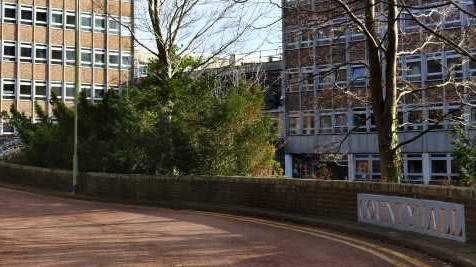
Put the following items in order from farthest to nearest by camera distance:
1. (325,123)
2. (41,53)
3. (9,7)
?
(41,53) < (9,7) < (325,123)

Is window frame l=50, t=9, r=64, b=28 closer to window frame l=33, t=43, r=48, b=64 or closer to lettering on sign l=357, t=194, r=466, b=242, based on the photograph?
window frame l=33, t=43, r=48, b=64

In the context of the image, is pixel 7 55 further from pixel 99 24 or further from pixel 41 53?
pixel 99 24

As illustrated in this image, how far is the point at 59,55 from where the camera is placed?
66188 millimetres

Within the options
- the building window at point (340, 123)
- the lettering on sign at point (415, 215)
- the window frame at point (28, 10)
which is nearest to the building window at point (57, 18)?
the window frame at point (28, 10)

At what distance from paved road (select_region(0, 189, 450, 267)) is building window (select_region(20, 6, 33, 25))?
5063 cm

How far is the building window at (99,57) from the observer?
222 ft

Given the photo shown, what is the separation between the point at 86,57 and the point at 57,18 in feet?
15.3

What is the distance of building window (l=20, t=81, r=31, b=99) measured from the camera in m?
63.4

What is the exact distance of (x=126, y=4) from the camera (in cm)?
6456

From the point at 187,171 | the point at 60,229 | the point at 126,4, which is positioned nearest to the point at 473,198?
the point at 60,229

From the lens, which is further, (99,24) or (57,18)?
(99,24)

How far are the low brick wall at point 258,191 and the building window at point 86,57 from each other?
4276 cm

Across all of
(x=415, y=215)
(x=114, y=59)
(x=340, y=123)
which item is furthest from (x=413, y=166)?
(x=415, y=215)

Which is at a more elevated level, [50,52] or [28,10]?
[28,10]
